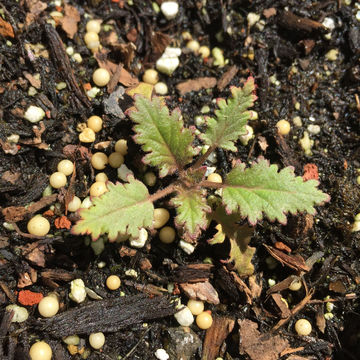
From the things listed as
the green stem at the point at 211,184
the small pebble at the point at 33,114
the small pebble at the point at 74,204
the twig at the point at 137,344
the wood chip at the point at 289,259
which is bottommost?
the twig at the point at 137,344

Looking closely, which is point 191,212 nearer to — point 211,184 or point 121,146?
point 211,184

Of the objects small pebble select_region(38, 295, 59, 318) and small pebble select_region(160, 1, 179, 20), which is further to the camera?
small pebble select_region(160, 1, 179, 20)

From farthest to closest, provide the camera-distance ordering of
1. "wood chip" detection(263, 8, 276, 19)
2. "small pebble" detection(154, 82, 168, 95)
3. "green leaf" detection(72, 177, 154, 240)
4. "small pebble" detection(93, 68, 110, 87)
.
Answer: "wood chip" detection(263, 8, 276, 19) → "small pebble" detection(154, 82, 168, 95) → "small pebble" detection(93, 68, 110, 87) → "green leaf" detection(72, 177, 154, 240)

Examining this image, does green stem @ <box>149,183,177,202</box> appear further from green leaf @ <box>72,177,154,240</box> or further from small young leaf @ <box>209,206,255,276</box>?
small young leaf @ <box>209,206,255,276</box>

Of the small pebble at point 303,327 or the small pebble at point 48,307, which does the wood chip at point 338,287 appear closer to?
the small pebble at point 303,327

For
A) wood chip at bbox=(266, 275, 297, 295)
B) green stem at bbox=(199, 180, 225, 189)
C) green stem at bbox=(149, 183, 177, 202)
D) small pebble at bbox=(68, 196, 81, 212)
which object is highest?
green stem at bbox=(199, 180, 225, 189)

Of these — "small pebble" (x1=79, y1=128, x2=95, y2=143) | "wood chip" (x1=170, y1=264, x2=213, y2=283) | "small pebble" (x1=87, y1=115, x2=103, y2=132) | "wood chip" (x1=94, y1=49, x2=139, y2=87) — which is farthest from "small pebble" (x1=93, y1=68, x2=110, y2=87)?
"wood chip" (x1=170, y1=264, x2=213, y2=283)

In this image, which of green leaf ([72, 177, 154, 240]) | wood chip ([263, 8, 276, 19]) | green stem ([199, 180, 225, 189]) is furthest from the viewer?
wood chip ([263, 8, 276, 19])

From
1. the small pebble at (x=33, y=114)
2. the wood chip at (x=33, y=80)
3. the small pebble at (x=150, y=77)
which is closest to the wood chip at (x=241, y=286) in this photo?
the small pebble at (x=150, y=77)
